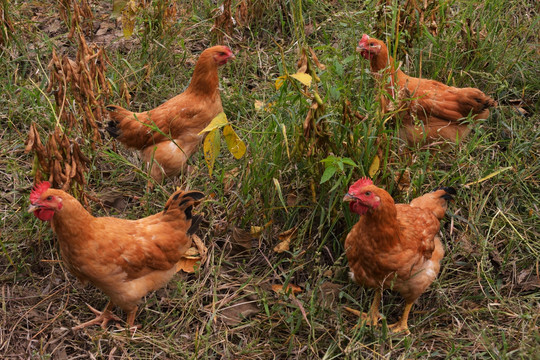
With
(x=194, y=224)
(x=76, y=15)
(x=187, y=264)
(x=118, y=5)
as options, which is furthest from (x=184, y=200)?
(x=76, y=15)

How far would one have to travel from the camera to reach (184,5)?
6078 mm

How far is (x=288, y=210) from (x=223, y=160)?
860 millimetres

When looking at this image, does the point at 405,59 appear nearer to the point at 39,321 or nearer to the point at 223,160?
the point at 223,160

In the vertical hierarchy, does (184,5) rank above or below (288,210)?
above

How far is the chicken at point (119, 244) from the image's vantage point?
3273 millimetres

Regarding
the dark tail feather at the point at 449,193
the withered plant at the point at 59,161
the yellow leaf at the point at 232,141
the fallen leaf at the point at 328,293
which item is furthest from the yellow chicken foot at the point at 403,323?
the withered plant at the point at 59,161

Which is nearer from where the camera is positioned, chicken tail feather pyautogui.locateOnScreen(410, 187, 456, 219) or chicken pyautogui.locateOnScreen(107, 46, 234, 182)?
chicken tail feather pyautogui.locateOnScreen(410, 187, 456, 219)

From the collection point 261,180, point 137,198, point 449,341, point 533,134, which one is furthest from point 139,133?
point 533,134

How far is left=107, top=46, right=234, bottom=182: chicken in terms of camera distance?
450 centimetres

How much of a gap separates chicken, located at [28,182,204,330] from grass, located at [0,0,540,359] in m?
0.20

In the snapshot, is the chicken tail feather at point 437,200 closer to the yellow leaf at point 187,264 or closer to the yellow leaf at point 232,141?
the yellow leaf at point 232,141

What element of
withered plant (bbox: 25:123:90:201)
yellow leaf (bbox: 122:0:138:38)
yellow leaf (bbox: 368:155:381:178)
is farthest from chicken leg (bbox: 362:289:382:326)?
yellow leaf (bbox: 122:0:138:38)

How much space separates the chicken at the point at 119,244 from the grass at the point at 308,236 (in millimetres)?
200

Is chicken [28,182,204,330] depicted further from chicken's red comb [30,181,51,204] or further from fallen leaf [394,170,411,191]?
fallen leaf [394,170,411,191]
